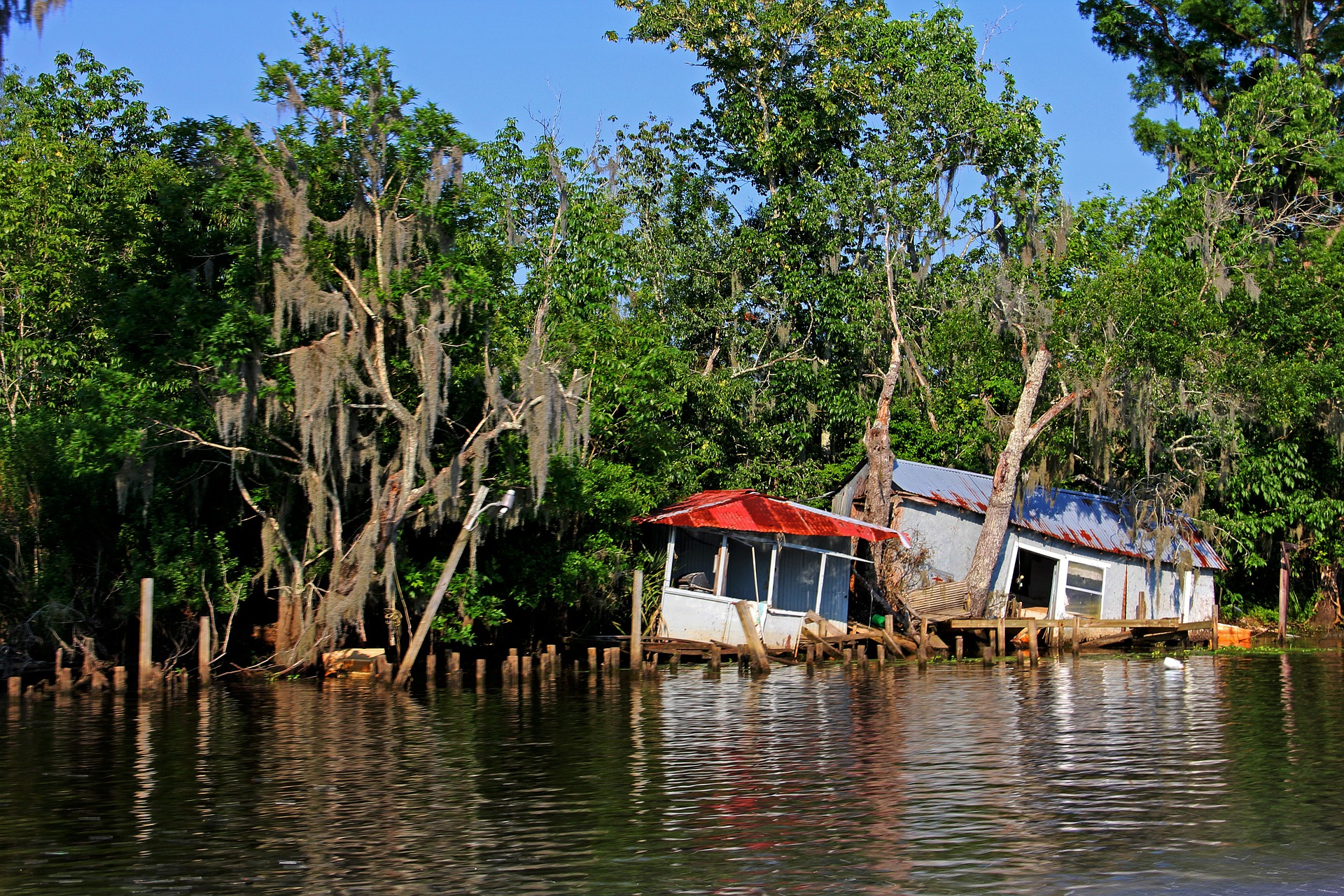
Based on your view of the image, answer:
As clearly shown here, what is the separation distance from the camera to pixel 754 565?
94.1ft

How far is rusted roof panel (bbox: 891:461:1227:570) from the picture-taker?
31344 millimetres

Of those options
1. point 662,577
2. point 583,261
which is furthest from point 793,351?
point 662,577

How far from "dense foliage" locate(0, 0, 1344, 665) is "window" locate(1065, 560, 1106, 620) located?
2.43 m

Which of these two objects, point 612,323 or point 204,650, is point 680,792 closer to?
point 204,650

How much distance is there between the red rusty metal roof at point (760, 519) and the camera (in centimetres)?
2719

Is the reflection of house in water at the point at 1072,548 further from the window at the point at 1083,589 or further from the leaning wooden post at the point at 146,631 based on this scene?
the leaning wooden post at the point at 146,631

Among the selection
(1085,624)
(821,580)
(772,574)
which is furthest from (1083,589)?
(772,574)

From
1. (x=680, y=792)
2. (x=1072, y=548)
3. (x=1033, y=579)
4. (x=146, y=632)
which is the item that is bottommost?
(x=680, y=792)

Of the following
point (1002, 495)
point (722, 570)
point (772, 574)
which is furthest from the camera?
point (1002, 495)

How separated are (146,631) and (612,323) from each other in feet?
41.1

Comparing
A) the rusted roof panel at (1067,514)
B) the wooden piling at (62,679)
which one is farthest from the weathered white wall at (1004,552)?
the wooden piling at (62,679)

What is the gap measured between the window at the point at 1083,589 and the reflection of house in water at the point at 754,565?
17.3 feet

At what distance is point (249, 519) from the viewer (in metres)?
24.7

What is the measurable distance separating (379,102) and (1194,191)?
83.7 feet
